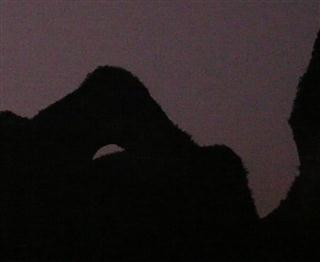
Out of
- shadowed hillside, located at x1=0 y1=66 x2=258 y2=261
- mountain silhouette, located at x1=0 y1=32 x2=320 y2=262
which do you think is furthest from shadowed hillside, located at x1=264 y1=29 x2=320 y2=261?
shadowed hillside, located at x1=0 y1=66 x2=258 y2=261

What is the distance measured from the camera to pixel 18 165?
3393mm

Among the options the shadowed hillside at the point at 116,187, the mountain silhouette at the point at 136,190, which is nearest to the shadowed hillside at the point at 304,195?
the mountain silhouette at the point at 136,190

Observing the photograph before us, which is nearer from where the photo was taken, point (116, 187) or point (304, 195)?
point (304, 195)

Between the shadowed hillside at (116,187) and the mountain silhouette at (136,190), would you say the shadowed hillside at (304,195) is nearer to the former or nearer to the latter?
the mountain silhouette at (136,190)

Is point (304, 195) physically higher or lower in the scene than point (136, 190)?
lower

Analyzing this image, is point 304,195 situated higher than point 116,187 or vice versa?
point 116,187

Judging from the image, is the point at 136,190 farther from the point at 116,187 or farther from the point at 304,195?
the point at 304,195

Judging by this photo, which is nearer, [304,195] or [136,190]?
[304,195]

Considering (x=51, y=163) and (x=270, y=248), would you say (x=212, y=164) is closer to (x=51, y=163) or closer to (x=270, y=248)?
(x=270, y=248)

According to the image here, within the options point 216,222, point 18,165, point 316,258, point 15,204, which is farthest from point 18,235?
point 316,258

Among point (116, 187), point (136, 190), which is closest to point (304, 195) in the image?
point (136, 190)

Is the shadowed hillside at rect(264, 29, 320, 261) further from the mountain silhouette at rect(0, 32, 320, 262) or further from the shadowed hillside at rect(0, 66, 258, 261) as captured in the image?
the shadowed hillside at rect(0, 66, 258, 261)

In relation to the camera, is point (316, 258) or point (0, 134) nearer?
point (316, 258)

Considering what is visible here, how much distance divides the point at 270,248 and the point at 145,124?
3.15 feet
